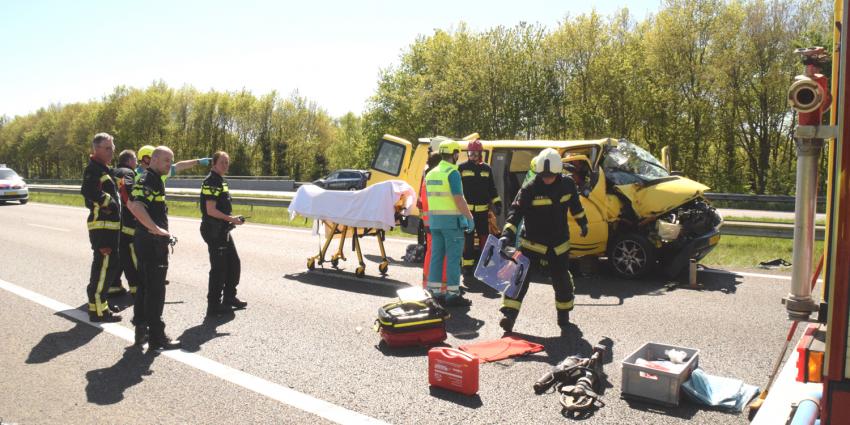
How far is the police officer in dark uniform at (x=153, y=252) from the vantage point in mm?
6070

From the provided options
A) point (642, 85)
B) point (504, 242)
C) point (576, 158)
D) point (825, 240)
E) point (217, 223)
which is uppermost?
point (642, 85)

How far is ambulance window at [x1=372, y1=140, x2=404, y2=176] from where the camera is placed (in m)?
13.0

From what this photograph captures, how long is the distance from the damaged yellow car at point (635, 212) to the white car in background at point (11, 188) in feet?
98.2

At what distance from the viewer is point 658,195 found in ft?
30.8

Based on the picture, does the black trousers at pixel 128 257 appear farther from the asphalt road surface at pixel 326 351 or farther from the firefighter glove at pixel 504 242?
the firefighter glove at pixel 504 242

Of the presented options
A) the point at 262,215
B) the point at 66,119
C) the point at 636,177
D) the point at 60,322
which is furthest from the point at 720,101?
the point at 66,119

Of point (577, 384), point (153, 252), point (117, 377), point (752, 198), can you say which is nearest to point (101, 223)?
point (153, 252)

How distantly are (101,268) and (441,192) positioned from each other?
13.6 feet

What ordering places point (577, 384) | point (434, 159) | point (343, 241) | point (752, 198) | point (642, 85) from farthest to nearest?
point (642, 85)
point (752, 198)
point (343, 241)
point (434, 159)
point (577, 384)

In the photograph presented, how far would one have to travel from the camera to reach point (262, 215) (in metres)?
22.3

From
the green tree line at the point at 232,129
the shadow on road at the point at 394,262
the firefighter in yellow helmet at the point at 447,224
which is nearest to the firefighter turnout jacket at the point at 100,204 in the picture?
the firefighter in yellow helmet at the point at 447,224

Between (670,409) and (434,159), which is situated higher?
(434,159)

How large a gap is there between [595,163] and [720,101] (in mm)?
27610

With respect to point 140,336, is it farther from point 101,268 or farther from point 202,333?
point 101,268
